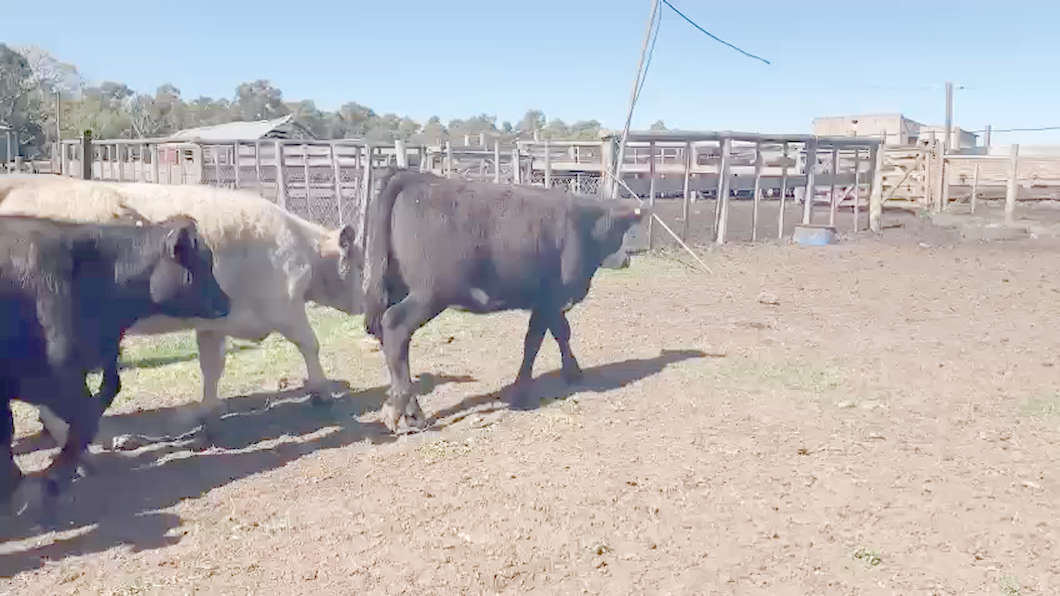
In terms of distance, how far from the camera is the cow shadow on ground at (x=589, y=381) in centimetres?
715

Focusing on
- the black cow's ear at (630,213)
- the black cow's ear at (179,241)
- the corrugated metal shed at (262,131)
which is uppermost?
the corrugated metal shed at (262,131)

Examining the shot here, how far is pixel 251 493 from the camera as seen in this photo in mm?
5422

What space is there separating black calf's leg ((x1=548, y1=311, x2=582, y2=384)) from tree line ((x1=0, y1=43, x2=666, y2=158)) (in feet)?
84.6

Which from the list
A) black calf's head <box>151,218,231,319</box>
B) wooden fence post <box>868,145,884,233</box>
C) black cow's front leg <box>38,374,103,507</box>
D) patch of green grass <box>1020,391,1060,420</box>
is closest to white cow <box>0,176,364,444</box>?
black calf's head <box>151,218,231,319</box>

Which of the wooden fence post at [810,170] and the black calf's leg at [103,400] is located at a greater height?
the wooden fence post at [810,170]

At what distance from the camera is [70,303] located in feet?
17.0

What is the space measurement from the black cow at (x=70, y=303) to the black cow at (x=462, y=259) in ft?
4.95

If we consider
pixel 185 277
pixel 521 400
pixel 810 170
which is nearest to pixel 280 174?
pixel 521 400

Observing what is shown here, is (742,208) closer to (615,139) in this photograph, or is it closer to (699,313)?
(615,139)

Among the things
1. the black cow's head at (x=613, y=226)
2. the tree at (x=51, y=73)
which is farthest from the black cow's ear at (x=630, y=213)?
the tree at (x=51, y=73)

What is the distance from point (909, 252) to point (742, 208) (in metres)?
11.4

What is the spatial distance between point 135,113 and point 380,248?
49.9 metres

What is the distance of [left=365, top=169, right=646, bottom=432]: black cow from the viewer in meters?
6.73

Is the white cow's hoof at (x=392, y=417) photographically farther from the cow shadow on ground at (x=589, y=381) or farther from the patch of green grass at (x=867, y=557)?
the patch of green grass at (x=867, y=557)
